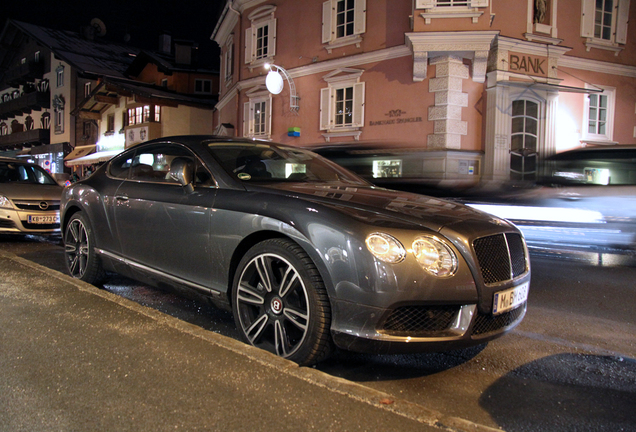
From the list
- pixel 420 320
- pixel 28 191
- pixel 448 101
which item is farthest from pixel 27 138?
pixel 420 320

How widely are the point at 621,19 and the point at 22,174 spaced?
17800 millimetres

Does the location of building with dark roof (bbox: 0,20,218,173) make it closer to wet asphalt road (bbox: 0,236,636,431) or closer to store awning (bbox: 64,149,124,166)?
store awning (bbox: 64,149,124,166)

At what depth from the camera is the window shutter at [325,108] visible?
1620cm

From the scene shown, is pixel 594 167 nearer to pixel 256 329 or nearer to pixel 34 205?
pixel 256 329

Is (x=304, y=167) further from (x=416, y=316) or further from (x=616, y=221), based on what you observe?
(x=616, y=221)

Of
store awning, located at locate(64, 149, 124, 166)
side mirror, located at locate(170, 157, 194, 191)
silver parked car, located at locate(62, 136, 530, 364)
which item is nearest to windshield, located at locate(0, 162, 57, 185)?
silver parked car, located at locate(62, 136, 530, 364)

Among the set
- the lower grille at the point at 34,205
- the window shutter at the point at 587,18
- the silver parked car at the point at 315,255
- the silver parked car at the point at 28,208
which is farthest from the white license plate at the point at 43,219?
the window shutter at the point at 587,18

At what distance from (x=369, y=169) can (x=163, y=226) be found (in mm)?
6208

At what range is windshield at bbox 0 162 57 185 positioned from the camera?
27.9 feet

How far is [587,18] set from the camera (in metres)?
14.9

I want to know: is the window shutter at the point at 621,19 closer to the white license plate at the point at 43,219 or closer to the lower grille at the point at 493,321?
the lower grille at the point at 493,321

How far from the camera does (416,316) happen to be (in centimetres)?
249

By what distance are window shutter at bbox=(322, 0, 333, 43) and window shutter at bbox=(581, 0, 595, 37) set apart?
26.4 ft

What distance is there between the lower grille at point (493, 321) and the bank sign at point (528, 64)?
1259 centimetres
